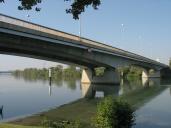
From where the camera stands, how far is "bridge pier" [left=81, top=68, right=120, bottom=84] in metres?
76.3

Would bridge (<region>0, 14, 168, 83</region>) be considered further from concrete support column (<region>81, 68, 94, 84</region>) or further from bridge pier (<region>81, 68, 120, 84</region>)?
concrete support column (<region>81, 68, 94, 84</region>)

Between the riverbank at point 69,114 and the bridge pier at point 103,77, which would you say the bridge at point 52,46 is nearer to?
the bridge pier at point 103,77

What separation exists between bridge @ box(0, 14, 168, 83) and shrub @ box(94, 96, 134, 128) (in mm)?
20301

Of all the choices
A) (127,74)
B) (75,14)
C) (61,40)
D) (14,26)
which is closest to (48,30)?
(61,40)

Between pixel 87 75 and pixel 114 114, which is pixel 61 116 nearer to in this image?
pixel 114 114

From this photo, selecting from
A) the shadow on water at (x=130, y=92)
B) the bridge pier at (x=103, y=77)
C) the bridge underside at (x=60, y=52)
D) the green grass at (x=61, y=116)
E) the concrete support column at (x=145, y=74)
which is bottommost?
the green grass at (x=61, y=116)

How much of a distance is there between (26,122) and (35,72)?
159658 mm

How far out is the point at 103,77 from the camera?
260 ft

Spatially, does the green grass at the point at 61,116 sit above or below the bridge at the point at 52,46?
below

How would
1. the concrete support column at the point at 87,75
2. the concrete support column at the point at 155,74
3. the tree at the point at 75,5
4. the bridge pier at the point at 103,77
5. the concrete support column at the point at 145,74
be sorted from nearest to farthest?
the tree at the point at 75,5
the bridge pier at the point at 103,77
the concrete support column at the point at 87,75
the concrete support column at the point at 145,74
the concrete support column at the point at 155,74

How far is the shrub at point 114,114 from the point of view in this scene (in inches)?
645

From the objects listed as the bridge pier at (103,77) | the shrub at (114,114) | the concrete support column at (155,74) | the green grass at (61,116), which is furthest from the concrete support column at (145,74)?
the shrub at (114,114)

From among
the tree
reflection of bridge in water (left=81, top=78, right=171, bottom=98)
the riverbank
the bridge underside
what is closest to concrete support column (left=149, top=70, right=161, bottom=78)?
the bridge underside

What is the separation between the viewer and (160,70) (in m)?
131
